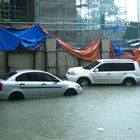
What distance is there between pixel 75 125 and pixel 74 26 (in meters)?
25.7

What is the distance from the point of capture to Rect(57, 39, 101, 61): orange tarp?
3138 centimetres

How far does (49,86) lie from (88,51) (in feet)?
41.8

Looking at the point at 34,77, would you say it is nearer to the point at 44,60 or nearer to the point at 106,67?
the point at 106,67

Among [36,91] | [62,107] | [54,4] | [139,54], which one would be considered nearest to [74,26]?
[54,4]

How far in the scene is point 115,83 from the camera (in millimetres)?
27312

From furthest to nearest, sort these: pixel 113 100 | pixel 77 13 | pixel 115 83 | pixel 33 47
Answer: pixel 77 13 → pixel 33 47 → pixel 115 83 → pixel 113 100

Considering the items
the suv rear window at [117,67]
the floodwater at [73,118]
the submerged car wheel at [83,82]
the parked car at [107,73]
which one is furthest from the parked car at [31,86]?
the suv rear window at [117,67]

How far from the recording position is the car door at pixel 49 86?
64.6 feet

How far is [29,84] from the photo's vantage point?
1920cm

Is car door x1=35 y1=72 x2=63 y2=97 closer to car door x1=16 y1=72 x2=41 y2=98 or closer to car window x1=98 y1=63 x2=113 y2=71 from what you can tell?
car door x1=16 y1=72 x2=41 y2=98

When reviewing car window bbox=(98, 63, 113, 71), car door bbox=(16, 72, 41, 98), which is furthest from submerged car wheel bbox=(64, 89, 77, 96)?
car window bbox=(98, 63, 113, 71)

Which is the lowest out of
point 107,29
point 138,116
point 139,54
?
point 138,116

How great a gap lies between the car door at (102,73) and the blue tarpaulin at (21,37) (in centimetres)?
581

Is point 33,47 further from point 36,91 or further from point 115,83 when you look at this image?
point 36,91
